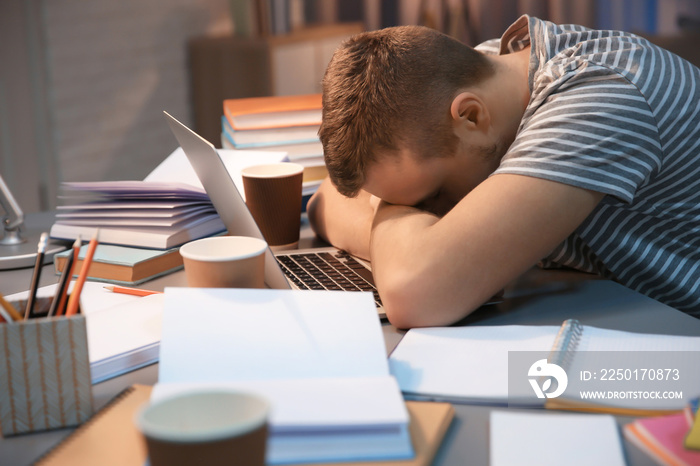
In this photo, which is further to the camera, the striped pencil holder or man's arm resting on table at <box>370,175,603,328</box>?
man's arm resting on table at <box>370,175,603,328</box>

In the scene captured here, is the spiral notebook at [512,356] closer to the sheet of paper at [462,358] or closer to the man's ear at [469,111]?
the sheet of paper at [462,358]

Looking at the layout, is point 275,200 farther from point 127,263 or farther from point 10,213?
point 10,213

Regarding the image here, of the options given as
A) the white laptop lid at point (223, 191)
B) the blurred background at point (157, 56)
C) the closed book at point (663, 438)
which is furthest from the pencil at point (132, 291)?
the blurred background at point (157, 56)

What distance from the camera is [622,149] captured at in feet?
2.83

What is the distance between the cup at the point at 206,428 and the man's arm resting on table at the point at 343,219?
601mm

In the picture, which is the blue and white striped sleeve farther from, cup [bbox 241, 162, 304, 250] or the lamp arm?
the lamp arm

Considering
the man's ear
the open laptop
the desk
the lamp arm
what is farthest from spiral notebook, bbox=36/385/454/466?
the lamp arm

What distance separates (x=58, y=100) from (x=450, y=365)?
2.64 meters

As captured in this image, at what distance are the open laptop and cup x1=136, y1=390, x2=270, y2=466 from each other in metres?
0.33

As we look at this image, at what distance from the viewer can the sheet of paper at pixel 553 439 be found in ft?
1.71

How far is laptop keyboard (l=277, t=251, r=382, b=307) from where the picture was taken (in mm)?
921

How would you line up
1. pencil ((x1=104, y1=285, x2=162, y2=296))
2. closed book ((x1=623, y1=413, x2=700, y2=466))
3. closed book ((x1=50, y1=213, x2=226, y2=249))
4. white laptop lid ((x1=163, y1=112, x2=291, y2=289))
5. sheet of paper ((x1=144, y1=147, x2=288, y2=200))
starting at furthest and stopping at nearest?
sheet of paper ((x1=144, y1=147, x2=288, y2=200)) < closed book ((x1=50, y1=213, x2=226, y2=249)) < pencil ((x1=104, y1=285, x2=162, y2=296)) < white laptop lid ((x1=163, y1=112, x2=291, y2=289)) < closed book ((x1=623, y1=413, x2=700, y2=466))

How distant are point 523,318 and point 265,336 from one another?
340 mm

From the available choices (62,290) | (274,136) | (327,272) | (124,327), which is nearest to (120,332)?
(124,327)
